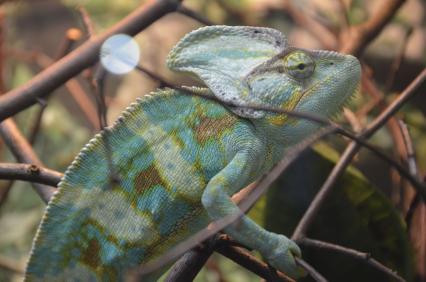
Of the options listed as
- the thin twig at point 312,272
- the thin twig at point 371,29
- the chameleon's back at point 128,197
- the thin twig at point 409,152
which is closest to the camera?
the thin twig at point 312,272

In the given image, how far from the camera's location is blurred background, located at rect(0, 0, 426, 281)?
1.62 m

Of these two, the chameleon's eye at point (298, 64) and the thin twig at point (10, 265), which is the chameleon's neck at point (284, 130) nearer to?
the chameleon's eye at point (298, 64)

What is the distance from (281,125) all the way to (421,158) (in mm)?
1811

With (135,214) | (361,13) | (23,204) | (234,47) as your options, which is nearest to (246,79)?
(234,47)

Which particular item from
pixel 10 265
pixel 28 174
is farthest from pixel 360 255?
pixel 10 265

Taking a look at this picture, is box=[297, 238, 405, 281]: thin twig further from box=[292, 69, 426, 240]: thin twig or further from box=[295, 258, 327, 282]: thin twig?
box=[292, 69, 426, 240]: thin twig

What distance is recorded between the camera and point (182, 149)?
1.29 meters

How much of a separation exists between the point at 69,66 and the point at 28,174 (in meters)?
0.32

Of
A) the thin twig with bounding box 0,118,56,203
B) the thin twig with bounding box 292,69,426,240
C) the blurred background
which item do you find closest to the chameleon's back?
the blurred background

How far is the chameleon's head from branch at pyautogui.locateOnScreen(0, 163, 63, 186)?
1.16 ft

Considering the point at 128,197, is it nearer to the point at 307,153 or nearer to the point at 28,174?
the point at 28,174

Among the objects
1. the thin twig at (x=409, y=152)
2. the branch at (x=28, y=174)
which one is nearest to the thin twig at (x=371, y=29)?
the thin twig at (x=409, y=152)

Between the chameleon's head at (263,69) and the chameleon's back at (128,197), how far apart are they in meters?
0.08

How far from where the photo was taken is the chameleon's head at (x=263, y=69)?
130 cm
